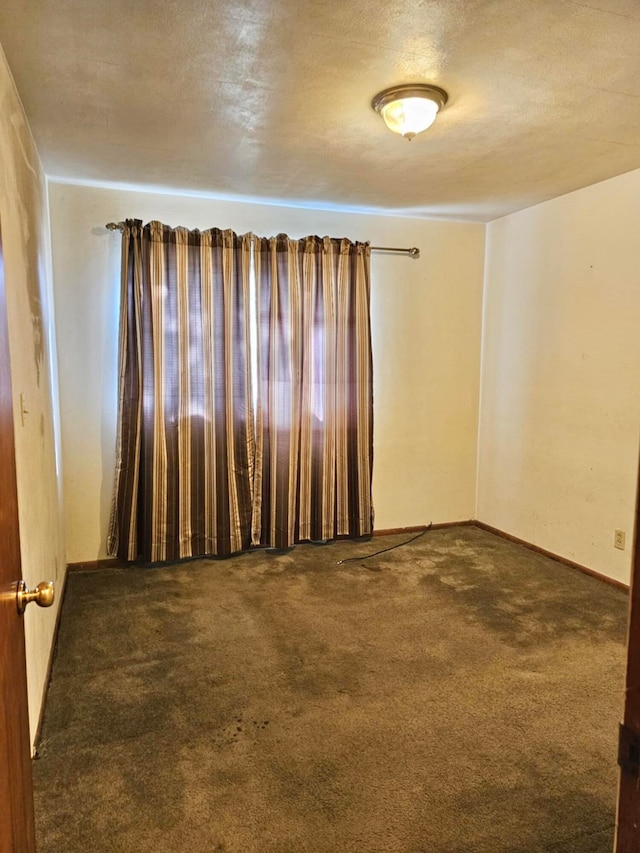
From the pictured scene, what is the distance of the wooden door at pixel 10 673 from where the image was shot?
3.10 feet

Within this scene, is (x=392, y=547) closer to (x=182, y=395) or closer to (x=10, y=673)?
(x=182, y=395)

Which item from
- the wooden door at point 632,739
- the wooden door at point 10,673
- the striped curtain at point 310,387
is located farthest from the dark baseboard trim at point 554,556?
the wooden door at point 10,673

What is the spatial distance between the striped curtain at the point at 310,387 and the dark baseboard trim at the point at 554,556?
1.18 metres

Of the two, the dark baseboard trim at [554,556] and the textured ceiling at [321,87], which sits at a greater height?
the textured ceiling at [321,87]

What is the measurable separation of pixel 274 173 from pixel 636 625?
3.07 m

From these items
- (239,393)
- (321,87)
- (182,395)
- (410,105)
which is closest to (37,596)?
(321,87)

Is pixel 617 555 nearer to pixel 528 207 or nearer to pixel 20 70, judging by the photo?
pixel 528 207

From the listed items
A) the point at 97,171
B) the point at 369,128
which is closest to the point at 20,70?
the point at 97,171

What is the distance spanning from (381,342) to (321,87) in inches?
87.6

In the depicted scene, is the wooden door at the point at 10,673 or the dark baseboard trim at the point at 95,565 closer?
the wooden door at the point at 10,673

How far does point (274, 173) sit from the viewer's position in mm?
3146

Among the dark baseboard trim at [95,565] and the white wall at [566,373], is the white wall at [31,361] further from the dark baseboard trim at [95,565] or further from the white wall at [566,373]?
the white wall at [566,373]

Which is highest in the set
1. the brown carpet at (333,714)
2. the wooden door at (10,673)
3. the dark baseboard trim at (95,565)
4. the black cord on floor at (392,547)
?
the wooden door at (10,673)

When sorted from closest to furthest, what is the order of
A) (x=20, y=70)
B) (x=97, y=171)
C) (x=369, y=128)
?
(x=20, y=70) < (x=369, y=128) < (x=97, y=171)
